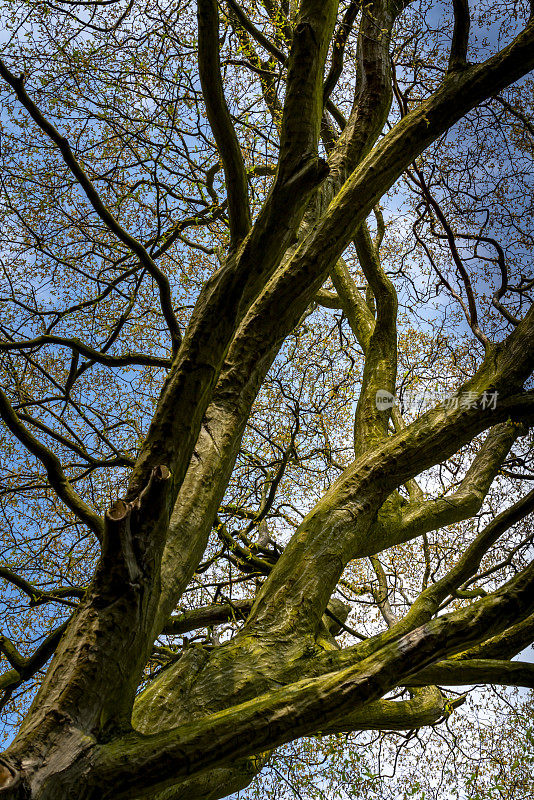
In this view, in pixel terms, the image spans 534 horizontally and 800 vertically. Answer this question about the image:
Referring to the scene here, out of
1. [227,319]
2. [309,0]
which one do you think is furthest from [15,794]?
[309,0]

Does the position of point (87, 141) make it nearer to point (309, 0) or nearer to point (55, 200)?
point (55, 200)

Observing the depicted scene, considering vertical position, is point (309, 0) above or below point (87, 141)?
below

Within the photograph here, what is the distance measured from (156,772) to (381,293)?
5.52 m

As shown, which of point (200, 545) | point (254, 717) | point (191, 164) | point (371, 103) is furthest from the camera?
point (191, 164)

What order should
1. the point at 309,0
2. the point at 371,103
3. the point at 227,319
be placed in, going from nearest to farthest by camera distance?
the point at 227,319
the point at 309,0
the point at 371,103

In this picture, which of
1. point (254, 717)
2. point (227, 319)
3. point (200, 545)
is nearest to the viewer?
point (254, 717)

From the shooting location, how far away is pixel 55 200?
22.8 ft

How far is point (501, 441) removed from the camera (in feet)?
18.7

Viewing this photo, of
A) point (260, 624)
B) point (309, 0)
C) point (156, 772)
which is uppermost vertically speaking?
point (309, 0)

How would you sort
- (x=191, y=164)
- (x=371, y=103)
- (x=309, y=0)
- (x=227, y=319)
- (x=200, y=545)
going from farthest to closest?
(x=191, y=164) → (x=371, y=103) → (x=200, y=545) → (x=309, y=0) → (x=227, y=319)

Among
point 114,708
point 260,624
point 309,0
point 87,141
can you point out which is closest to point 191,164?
point 87,141

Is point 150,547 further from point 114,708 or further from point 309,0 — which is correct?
point 309,0

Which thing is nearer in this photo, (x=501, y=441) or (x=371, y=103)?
(x=371, y=103)

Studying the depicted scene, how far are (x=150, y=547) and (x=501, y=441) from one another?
4339mm
